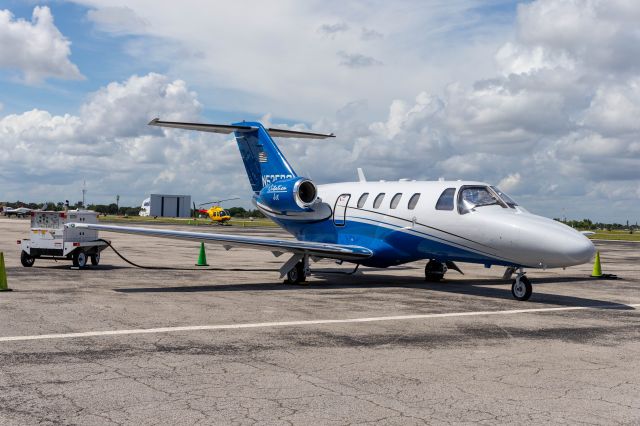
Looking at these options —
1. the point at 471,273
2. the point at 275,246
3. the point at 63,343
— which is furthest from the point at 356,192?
the point at 63,343

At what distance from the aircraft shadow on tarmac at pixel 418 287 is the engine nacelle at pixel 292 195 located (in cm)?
218

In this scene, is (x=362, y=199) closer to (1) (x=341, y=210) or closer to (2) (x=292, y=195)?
(1) (x=341, y=210)

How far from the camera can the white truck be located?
1858 cm

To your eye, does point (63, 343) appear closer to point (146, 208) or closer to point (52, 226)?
point (52, 226)

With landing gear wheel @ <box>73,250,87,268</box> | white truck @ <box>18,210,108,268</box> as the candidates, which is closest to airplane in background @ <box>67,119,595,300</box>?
white truck @ <box>18,210,108,268</box>

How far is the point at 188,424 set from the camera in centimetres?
493

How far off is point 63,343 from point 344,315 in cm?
465

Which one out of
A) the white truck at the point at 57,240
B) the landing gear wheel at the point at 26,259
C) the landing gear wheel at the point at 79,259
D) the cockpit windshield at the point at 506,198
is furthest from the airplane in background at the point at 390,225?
the landing gear wheel at the point at 26,259

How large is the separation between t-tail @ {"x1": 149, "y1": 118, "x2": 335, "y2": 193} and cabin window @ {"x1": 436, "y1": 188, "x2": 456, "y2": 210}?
5895mm

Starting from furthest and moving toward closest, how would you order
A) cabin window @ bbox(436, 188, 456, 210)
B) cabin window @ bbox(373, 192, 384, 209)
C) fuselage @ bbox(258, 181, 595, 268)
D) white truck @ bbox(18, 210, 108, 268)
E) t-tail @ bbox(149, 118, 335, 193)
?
t-tail @ bbox(149, 118, 335, 193) < white truck @ bbox(18, 210, 108, 268) < cabin window @ bbox(373, 192, 384, 209) < cabin window @ bbox(436, 188, 456, 210) < fuselage @ bbox(258, 181, 595, 268)

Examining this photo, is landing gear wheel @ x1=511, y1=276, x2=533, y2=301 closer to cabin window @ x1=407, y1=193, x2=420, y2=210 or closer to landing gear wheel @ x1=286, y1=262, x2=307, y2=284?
cabin window @ x1=407, y1=193, x2=420, y2=210

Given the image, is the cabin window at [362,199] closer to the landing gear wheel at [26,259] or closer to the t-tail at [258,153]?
the t-tail at [258,153]

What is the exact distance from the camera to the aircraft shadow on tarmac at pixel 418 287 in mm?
13734

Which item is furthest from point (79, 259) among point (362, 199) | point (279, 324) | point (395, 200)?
point (279, 324)
